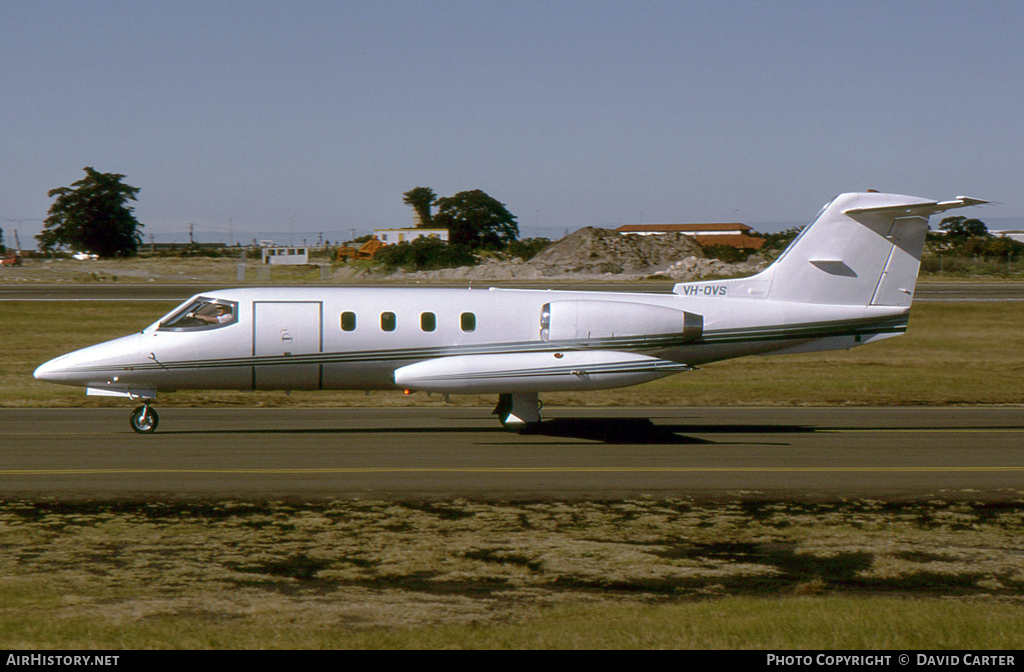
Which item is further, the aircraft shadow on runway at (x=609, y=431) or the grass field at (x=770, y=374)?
the grass field at (x=770, y=374)

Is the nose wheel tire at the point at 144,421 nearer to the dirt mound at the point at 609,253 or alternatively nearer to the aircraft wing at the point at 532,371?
the aircraft wing at the point at 532,371

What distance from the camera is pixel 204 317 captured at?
790 inches

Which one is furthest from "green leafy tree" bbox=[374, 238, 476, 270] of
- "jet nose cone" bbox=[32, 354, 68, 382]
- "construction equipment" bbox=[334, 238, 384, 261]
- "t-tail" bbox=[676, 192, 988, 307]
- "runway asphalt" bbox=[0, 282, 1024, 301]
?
"jet nose cone" bbox=[32, 354, 68, 382]

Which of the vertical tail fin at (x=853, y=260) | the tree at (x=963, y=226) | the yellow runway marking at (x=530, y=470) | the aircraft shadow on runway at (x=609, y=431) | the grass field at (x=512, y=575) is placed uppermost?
the tree at (x=963, y=226)

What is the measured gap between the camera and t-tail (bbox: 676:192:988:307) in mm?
21156

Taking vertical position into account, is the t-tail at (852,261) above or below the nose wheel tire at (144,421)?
above

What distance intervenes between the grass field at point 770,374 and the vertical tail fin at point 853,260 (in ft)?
19.6

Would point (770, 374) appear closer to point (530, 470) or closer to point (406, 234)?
point (530, 470)

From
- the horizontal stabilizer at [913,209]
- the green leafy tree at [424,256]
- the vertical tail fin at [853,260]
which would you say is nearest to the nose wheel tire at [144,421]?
the vertical tail fin at [853,260]

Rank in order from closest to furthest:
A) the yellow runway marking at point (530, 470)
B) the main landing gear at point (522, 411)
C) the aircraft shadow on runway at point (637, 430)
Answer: the yellow runway marking at point (530, 470) < the aircraft shadow on runway at point (637, 430) < the main landing gear at point (522, 411)

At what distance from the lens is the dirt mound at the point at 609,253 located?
9481 centimetres

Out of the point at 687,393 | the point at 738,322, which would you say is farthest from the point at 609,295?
the point at 687,393

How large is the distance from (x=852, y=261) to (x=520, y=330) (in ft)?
22.7

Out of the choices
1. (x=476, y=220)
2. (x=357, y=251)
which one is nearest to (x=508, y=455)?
(x=357, y=251)
